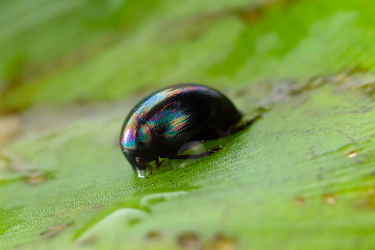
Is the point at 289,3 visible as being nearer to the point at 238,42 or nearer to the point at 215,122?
the point at 238,42

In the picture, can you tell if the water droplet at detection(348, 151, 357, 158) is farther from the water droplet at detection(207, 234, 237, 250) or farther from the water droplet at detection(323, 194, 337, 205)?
the water droplet at detection(207, 234, 237, 250)

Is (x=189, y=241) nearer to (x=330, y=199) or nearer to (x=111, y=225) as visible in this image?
(x=111, y=225)

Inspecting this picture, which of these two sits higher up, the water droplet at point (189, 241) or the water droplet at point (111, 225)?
the water droplet at point (111, 225)

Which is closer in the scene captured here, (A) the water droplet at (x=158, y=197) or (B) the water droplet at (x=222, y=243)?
(B) the water droplet at (x=222, y=243)

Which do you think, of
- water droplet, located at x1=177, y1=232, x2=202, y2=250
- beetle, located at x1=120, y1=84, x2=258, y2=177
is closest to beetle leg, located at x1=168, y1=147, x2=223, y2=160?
beetle, located at x1=120, y1=84, x2=258, y2=177

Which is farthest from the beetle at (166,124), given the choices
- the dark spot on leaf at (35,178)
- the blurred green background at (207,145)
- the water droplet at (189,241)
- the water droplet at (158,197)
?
the water droplet at (189,241)

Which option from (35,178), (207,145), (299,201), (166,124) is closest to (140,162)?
(166,124)

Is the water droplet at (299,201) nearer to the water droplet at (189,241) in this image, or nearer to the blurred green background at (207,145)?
the blurred green background at (207,145)
